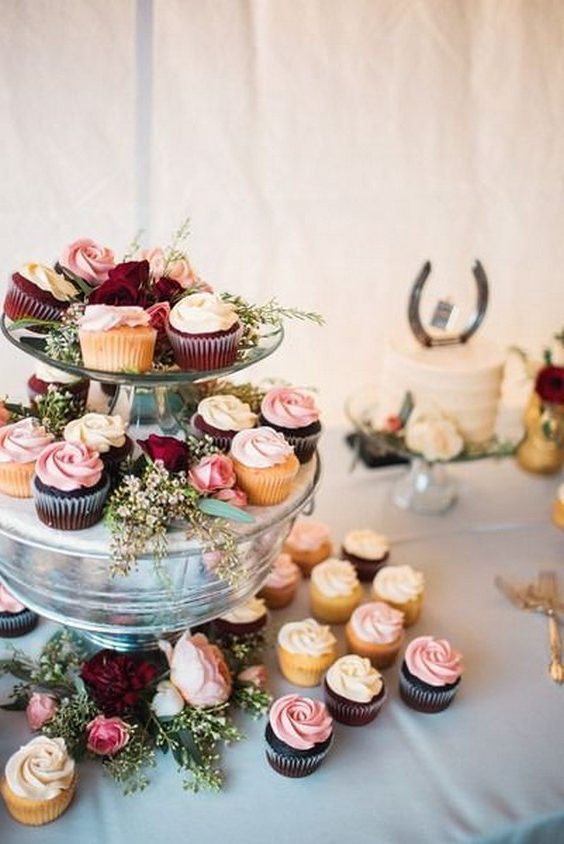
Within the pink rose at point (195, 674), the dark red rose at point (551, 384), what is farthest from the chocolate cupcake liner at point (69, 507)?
the dark red rose at point (551, 384)

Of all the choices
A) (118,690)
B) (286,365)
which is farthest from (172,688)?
(286,365)

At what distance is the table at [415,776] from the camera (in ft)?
3.12

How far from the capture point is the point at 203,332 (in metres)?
0.91

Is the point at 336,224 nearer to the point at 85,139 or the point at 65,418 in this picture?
the point at 85,139

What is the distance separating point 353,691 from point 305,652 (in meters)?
0.09

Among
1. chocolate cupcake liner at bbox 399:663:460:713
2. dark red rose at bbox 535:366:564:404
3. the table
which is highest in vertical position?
dark red rose at bbox 535:366:564:404

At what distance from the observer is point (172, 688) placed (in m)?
1.04

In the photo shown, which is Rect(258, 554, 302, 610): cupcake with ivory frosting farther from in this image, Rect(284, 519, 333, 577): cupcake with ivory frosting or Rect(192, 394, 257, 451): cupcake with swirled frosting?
Rect(192, 394, 257, 451): cupcake with swirled frosting

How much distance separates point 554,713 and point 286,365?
930 mm

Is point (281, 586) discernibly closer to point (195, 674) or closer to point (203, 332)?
point (195, 674)

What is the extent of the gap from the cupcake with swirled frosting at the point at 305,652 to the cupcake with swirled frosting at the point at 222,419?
0.31 metres

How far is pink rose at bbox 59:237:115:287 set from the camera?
993 millimetres

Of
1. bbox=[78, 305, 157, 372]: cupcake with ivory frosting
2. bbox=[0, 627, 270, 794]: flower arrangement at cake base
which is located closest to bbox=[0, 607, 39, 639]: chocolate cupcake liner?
bbox=[0, 627, 270, 794]: flower arrangement at cake base

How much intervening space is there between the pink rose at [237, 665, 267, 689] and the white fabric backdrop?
0.73 metres
